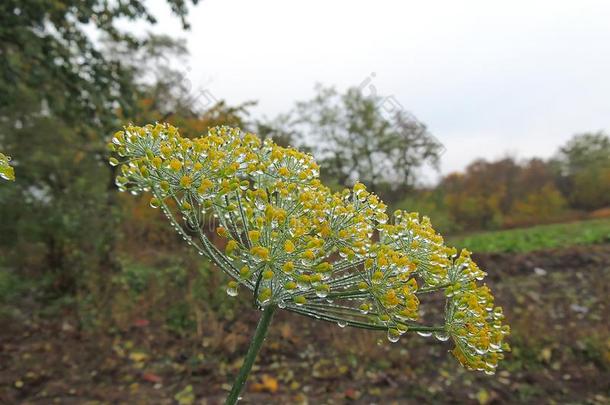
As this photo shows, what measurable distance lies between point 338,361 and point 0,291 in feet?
18.8

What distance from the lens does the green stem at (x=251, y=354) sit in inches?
40.5

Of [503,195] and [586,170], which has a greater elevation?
[586,170]

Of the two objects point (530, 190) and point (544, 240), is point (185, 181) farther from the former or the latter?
point (530, 190)

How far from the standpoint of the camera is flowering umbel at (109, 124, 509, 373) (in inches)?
42.3

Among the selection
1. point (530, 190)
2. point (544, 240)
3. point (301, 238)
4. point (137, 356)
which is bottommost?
point (137, 356)

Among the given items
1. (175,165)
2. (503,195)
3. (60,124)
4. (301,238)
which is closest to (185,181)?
(175,165)

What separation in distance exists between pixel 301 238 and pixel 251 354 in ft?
1.02

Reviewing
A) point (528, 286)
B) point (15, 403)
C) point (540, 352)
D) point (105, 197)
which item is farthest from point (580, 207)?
point (15, 403)

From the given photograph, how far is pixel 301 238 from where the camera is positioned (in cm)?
109

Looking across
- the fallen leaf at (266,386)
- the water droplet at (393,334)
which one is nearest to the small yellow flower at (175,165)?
the water droplet at (393,334)

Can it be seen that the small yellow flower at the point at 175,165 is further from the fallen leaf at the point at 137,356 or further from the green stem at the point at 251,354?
the fallen leaf at the point at 137,356

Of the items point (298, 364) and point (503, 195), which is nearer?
point (298, 364)

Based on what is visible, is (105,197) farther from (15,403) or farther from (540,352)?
(540,352)

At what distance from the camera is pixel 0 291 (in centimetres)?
739
